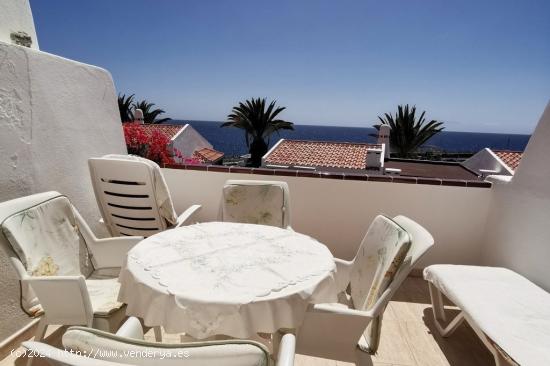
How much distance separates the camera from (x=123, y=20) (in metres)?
15.7

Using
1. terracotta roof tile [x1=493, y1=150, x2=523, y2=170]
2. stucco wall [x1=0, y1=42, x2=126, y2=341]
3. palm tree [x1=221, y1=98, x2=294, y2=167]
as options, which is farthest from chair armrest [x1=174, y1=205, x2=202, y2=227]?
terracotta roof tile [x1=493, y1=150, x2=523, y2=170]

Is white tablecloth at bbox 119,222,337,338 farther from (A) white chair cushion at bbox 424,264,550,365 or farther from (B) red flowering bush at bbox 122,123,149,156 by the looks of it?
(B) red flowering bush at bbox 122,123,149,156

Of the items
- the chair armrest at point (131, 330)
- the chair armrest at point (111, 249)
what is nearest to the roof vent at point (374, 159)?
the chair armrest at point (111, 249)

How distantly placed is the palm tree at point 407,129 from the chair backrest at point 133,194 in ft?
57.7

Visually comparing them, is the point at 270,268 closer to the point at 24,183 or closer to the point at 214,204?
the point at 24,183

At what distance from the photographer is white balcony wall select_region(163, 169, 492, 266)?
3.14 metres

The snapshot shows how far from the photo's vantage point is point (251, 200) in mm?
2740

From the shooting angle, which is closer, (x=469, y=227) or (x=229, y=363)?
(x=229, y=363)

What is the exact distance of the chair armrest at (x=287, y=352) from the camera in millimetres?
918

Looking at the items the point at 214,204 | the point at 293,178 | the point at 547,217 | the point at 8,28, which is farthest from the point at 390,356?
the point at 8,28

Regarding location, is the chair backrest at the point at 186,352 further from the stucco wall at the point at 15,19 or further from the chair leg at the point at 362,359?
the stucco wall at the point at 15,19

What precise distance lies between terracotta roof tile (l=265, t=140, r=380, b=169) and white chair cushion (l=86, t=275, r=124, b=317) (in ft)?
38.4

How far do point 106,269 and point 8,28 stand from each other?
195 centimetres

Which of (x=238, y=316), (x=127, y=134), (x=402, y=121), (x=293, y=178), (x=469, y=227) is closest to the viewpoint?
(x=238, y=316)
